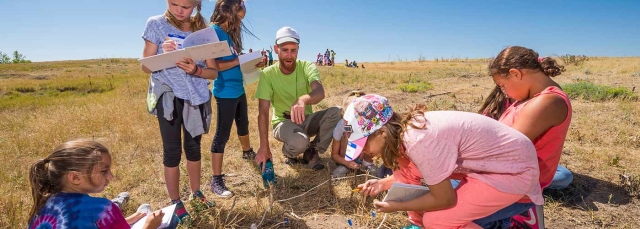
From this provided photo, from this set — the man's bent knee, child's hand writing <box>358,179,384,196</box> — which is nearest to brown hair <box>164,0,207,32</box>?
the man's bent knee

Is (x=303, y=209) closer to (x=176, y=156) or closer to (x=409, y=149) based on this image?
(x=176, y=156)

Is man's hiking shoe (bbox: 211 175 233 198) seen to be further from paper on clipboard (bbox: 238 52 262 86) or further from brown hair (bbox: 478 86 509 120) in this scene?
brown hair (bbox: 478 86 509 120)

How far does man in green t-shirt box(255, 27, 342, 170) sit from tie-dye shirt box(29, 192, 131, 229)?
1.73 meters

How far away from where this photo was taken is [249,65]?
11.0ft

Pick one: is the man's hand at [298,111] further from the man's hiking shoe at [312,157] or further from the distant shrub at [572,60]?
the distant shrub at [572,60]

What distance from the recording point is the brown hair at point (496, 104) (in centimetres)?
292

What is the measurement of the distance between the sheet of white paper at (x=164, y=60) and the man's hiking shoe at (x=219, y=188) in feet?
4.19

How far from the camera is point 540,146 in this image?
2135mm

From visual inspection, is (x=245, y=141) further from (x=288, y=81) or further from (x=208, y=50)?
(x=208, y=50)

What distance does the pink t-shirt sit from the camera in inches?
69.3

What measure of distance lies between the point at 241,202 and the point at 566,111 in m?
2.54

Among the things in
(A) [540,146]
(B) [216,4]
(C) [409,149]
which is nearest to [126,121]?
(B) [216,4]

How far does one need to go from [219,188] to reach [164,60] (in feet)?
4.60

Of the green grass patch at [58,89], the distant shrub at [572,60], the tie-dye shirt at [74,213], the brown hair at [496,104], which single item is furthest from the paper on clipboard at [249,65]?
the distant shrub at [572,60]
